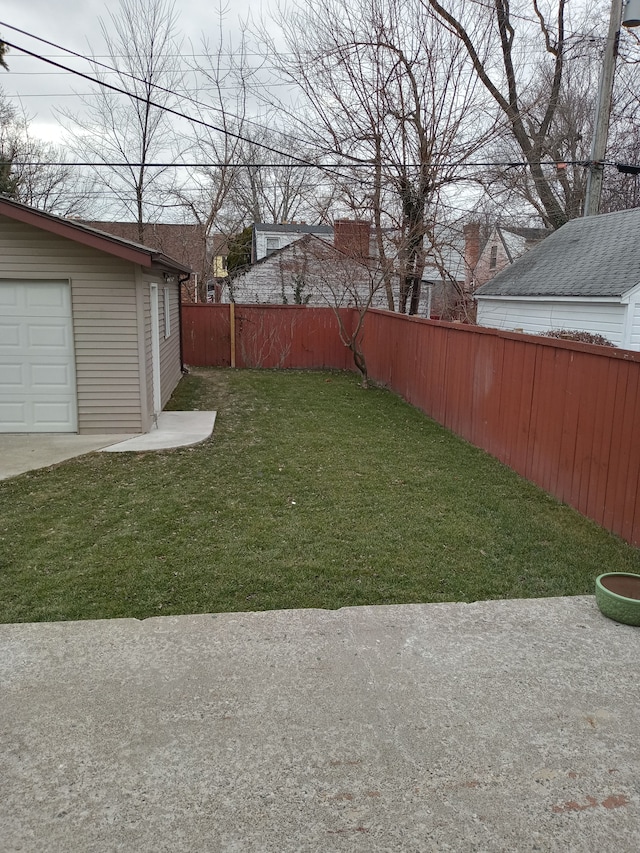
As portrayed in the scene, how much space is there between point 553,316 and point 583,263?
1.16m

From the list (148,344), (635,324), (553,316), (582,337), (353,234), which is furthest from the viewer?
(353,234)

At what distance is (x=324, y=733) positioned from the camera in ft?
8.86

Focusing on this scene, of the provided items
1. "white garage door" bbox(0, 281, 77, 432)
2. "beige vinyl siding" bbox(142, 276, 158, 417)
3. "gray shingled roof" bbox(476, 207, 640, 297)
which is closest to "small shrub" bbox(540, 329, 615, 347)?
"gray shingled roof" bbox(476, 207, 640, 297)

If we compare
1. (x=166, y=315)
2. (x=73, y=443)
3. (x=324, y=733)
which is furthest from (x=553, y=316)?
(x=324, y=733)

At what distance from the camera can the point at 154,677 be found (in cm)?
310

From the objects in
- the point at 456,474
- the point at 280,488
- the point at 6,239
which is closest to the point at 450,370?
the point at 456,474

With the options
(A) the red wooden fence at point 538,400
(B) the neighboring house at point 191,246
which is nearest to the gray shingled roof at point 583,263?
(A) the red wooden fence at point 538,400

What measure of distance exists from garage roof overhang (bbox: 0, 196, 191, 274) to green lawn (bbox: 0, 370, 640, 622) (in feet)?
7.76

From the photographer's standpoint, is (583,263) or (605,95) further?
(605,95)

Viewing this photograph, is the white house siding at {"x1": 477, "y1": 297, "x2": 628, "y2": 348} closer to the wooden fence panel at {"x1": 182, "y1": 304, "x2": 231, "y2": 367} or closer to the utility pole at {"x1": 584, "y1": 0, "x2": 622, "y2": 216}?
the utility pole at {"x1": 584, "y1": 0, "x2": 622, "y2": 216}

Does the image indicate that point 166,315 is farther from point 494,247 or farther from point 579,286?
point 494,247

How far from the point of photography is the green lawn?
13.3 ft

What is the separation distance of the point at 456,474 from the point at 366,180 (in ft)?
31.9

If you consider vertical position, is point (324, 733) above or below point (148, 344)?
below
